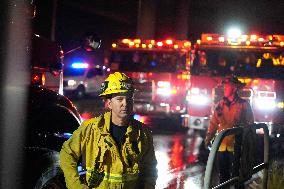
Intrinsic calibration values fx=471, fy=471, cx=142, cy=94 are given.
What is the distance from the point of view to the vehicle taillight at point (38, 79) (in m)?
5.13

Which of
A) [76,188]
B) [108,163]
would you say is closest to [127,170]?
[108,163]

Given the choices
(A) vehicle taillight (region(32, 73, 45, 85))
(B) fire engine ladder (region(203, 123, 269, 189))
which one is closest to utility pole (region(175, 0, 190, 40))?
(B) fire engine ladder (region(203, 123, 269, 189))

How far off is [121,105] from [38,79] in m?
1.94

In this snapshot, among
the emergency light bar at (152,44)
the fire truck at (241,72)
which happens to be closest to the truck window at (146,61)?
the emergency light bar at (152,44)

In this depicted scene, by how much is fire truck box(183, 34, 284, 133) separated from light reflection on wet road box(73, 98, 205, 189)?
0.74m

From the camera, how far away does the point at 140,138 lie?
11.7 ft

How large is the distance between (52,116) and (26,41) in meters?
1.04

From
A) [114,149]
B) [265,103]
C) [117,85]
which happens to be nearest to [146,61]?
[265,103]

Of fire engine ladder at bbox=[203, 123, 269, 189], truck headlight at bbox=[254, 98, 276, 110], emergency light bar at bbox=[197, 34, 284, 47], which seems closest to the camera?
fire engine ladder at bbox=[203, 123, 269, 189]

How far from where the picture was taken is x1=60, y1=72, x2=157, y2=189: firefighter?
342 cm

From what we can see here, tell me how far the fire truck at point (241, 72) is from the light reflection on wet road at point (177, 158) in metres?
0.74

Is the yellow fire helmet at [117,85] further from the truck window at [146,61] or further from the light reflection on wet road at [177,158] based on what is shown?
the truck window at [146,61]

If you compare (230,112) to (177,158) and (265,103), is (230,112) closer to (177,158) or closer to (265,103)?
(177,158)

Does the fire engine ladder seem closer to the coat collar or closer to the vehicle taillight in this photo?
the coat collar
